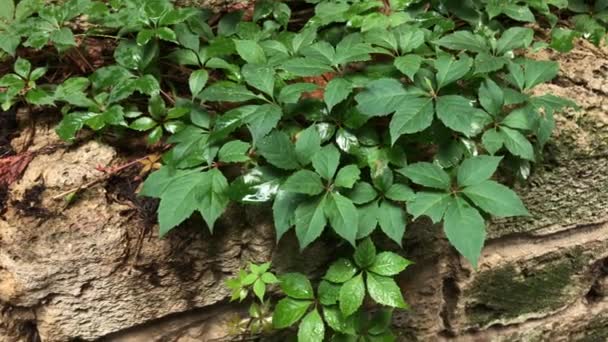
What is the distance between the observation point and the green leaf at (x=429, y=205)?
1.18 m

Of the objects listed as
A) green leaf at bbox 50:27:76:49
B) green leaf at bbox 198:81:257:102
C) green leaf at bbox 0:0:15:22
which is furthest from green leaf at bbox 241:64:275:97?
green leaf at bbox 0:0:15:22

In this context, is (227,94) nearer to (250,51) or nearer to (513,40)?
(250,51)

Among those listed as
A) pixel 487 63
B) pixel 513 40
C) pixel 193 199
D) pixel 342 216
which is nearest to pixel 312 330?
pixel 342 216

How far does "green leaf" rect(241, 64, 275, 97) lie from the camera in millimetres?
1290

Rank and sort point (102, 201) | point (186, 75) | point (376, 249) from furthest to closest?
point (186, 75)
point (376, 249)
point (102, 201)

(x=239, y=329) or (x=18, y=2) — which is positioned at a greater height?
(x=18, y=2)

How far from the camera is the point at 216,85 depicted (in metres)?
1.36

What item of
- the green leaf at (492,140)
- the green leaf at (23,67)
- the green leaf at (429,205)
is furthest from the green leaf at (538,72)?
the green leaf at (23,67)

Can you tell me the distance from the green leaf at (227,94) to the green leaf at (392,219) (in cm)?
40

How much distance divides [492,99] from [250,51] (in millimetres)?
598

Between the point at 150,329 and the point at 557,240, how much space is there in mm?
1136

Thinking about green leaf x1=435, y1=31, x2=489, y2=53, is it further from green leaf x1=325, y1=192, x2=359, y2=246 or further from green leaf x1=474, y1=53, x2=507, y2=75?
green leaf x1=325, y1=192, x2=359, y2=246

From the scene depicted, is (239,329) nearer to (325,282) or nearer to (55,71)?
(325,282)

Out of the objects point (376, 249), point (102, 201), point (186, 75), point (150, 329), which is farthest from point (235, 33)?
point (150, 329)
